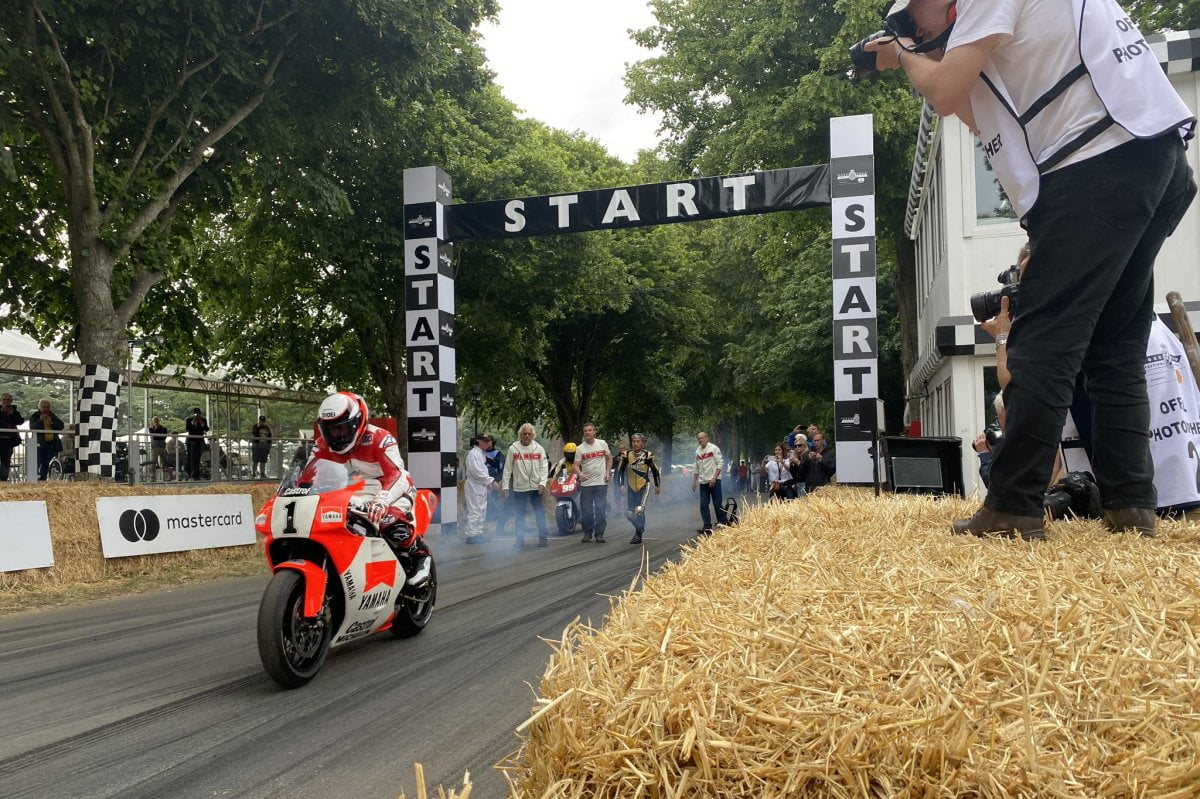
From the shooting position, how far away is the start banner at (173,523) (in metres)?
11.8

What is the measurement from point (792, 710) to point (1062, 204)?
2.14 metres

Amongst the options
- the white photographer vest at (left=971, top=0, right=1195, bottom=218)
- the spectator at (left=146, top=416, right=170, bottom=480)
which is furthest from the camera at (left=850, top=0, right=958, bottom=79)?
the spectator at (left=146, top=416, right=170, bottom=480)

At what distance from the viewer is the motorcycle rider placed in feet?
20.3

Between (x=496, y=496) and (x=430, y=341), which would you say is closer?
(x=430, y=341)

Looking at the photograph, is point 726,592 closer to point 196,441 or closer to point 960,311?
point 960,311

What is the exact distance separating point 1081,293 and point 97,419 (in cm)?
1442

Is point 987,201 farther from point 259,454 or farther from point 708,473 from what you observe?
point 259,454

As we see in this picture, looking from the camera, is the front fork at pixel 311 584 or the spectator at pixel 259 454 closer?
the front fork at pixel 311 584

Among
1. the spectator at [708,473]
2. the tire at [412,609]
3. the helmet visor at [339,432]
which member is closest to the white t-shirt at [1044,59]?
the helmet visor at [339,432]

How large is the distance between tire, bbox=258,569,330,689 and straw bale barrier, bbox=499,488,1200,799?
3712mm

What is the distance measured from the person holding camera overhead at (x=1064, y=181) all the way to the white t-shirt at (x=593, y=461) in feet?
50.7

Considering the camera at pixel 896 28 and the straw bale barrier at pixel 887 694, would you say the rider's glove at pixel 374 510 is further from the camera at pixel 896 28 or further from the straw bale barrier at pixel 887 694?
the straw bale barrier at pixel 887 694

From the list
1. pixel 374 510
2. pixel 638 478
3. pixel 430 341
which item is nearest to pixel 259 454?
pixel 430 341

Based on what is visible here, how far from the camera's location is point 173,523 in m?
12.8
